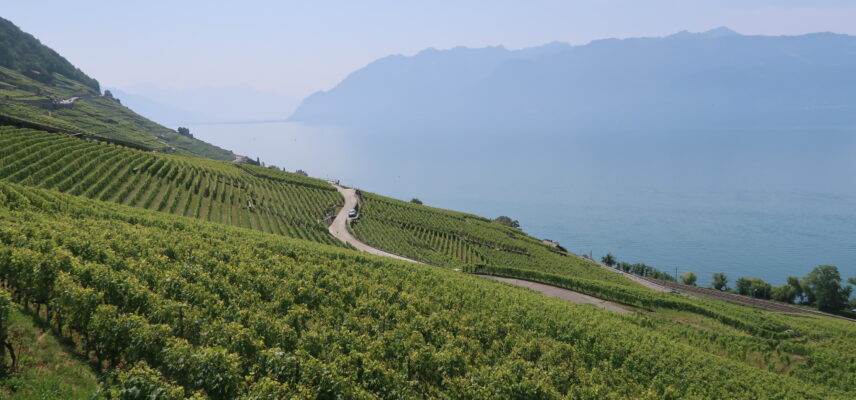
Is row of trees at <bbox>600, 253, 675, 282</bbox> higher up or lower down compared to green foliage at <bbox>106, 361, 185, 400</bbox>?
higher up

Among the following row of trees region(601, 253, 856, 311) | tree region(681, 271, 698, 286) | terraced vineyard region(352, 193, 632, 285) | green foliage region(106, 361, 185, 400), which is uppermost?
row of trees region(601, 253, 856, 311)

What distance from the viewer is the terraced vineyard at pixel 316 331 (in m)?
15.3

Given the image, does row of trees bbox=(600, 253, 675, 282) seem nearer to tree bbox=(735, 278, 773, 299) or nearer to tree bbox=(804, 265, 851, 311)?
tree bbox=(735, 278, 773, 299)

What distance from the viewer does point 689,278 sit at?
103750 mm

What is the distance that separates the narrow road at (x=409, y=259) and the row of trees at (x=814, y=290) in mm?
63448

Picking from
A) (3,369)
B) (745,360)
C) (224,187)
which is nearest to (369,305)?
(3,369)

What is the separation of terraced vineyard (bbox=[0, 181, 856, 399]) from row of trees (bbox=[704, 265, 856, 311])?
57908mm

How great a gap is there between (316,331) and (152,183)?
5256 cm

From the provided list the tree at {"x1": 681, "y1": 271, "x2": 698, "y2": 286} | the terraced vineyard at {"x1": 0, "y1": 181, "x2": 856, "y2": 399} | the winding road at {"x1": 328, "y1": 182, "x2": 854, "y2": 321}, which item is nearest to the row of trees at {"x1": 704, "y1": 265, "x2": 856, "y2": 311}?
the tree at {"x1": 681, "y1": 271, "x2": 698, "y2": 286}

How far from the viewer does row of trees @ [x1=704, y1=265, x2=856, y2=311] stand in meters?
81.9

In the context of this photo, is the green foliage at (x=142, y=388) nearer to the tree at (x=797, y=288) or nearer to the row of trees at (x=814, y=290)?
the row of trees at (x=814, y=290)

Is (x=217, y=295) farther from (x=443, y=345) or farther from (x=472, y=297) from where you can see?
(x=472, y=297)

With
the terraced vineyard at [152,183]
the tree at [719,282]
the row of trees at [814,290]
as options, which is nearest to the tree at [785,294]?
the row of trees at [814,290]

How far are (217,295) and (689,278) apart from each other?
113m
